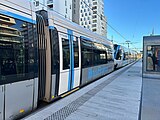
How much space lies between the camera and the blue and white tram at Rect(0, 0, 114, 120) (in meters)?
3.44

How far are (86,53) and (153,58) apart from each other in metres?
7.14

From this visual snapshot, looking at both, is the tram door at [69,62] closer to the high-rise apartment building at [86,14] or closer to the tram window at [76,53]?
the tram window at [76,53]

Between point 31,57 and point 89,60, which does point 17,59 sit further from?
point 89,60

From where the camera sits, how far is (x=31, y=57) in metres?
4.16

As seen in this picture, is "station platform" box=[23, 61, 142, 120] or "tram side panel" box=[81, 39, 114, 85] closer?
"station platform" box=[23, 61, 142, 120]

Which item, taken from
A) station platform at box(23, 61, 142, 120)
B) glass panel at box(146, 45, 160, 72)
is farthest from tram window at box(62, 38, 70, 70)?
glass panel at box(146, 45, 160, 72)

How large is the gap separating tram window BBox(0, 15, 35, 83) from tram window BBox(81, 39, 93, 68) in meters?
3.66

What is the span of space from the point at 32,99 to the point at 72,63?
8.01 feet

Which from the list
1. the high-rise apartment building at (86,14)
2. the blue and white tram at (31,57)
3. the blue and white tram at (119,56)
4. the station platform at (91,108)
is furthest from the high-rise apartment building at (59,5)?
the station platform at (91,108)

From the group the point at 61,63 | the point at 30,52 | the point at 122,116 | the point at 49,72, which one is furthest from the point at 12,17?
the point at 122,116

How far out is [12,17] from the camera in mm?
3629

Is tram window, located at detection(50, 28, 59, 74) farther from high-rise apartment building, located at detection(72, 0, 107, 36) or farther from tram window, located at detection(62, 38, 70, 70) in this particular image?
high-rise apartment building, located at detection(72, 0, 107, 36)

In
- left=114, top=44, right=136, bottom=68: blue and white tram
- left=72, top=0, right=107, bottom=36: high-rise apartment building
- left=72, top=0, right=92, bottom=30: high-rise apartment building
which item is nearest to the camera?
left=114, top=44, right=136, bottom=68: blue and white tram

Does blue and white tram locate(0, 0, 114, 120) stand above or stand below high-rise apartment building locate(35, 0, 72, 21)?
below
